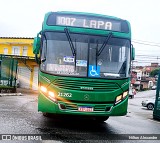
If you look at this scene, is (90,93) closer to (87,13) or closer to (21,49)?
(87,13)

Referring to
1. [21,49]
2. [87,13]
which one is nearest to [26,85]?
[21,49]

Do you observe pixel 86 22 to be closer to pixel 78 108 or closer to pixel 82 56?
pixel 82 56

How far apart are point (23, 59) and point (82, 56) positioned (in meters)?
27.1

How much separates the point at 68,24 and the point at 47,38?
797 millimetres

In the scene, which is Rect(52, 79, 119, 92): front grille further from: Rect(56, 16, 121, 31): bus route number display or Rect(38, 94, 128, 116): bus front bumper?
Rect(56, 16, 121, 31): bus route number display

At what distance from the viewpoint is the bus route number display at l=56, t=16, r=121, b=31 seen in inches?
335

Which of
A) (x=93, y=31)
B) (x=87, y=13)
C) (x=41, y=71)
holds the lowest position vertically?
(x=41, y=71)

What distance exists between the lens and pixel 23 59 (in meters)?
34.2

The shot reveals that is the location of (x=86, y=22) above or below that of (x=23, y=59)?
above

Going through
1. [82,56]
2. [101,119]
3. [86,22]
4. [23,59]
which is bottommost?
[101,119]

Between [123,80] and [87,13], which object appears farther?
[87,13]

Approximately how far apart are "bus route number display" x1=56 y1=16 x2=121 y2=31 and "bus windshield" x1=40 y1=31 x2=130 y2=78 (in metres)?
0.40

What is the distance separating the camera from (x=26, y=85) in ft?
117

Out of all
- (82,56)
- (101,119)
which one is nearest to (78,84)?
(82,56)
